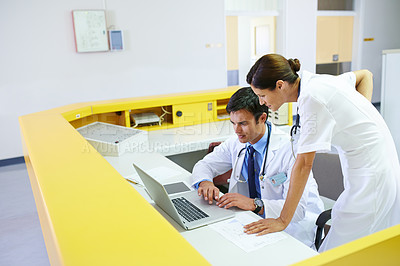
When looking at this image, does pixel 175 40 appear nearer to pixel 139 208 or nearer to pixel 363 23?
pixel 363 23

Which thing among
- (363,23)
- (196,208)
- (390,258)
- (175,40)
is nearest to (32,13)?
(175,40)

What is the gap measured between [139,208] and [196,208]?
0.61 metres

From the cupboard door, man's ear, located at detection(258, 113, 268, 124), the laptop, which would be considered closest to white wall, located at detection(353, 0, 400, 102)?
the cupboard door

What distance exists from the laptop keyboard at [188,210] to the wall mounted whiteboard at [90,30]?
361cm

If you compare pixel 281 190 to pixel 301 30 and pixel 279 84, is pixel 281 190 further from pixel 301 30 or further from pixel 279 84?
pixel 301 30

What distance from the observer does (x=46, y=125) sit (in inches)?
86.7

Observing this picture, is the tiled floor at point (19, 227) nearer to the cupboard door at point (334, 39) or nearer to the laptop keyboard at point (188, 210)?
the laptop keyboard at point (188, 210)

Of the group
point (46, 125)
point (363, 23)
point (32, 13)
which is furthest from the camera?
point (363, 23)

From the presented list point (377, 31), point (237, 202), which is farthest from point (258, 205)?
point (377, 31)

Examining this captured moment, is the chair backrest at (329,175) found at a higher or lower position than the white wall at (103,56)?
lower

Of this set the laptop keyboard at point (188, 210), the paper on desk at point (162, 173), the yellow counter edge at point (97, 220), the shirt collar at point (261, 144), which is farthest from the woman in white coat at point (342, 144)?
the paper on desk at point (162, 173)

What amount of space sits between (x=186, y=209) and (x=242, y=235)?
337 millimetres

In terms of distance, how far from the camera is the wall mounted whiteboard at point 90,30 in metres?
4.59

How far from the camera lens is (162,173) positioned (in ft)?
6.91
